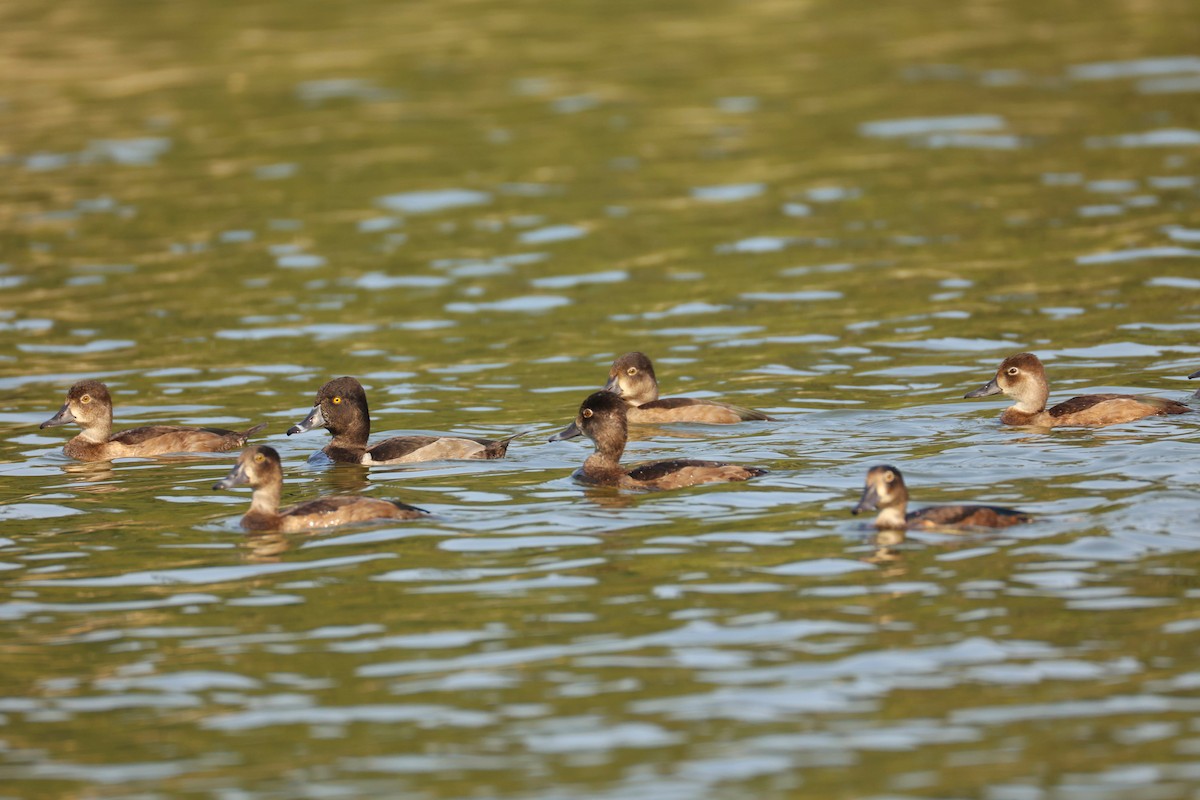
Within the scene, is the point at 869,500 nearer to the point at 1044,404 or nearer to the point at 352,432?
the point at 1044,404

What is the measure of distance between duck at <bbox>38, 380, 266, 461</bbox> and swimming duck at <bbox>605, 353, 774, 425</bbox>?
3485 millimetres

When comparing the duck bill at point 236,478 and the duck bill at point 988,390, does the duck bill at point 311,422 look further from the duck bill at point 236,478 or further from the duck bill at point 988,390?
the duck bill at point 988,390

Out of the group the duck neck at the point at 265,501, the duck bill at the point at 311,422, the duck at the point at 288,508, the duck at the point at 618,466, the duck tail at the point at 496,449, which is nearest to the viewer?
the duck at the point at 288,508

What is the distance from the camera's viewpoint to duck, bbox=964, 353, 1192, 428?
15.6 meters

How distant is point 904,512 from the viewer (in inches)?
496

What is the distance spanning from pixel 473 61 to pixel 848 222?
48.3ft

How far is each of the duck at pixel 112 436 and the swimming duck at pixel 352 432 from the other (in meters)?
0.69

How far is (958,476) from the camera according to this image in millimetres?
14312

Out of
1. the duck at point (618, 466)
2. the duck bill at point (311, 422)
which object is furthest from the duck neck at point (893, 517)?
the duck bill at point (311, 422)

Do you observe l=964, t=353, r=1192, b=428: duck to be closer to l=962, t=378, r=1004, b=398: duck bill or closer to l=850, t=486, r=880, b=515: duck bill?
l=962, t=378, r=1004, b=398: duck bill

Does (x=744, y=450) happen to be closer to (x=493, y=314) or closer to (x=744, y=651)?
(x=744, y=651)

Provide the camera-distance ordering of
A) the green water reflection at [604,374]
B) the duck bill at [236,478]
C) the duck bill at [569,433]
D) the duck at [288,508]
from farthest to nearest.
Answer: the duck bill at [569,433] < the duck bill at [236,478] < the duck at [288,508] < the green water reflection at [604,374]

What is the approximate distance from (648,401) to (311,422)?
3254 mm

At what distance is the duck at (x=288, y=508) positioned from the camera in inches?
531
